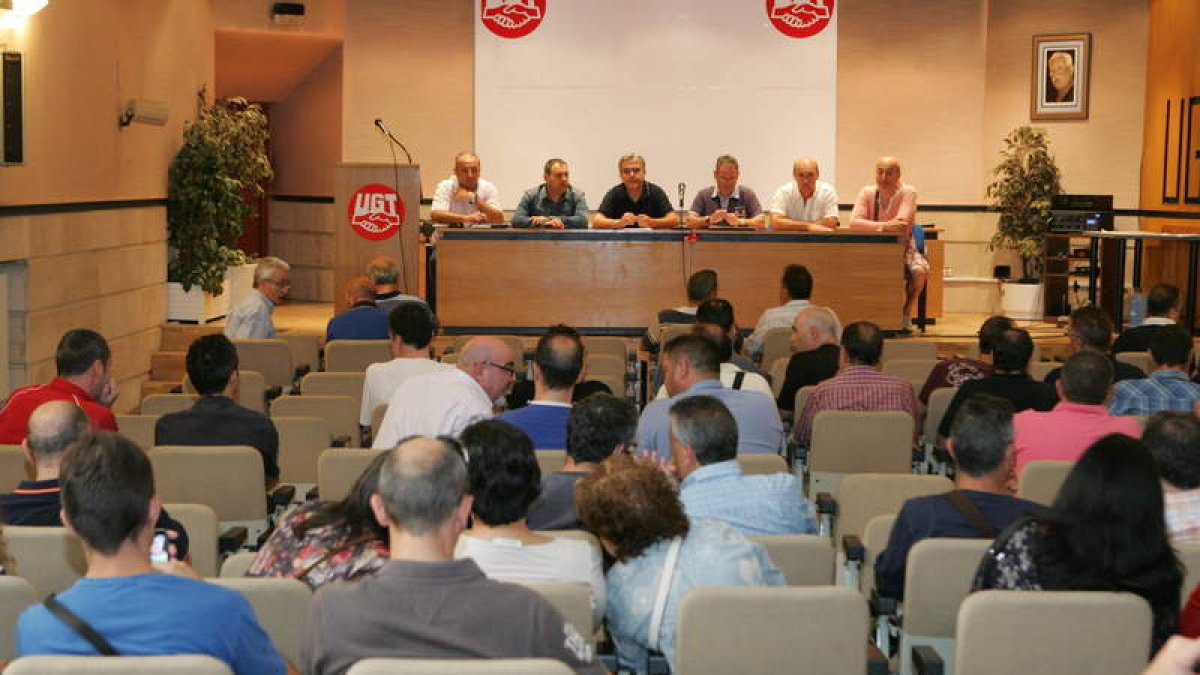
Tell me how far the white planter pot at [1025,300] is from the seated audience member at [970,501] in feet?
34.7

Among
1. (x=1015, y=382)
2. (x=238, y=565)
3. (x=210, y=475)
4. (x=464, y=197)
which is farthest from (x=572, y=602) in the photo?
(x=464, y=197)

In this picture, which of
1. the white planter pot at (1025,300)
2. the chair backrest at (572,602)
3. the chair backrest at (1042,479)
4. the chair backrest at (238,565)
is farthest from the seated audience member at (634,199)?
the chair backrest at (572,602)

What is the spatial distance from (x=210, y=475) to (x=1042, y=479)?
9.28 feet

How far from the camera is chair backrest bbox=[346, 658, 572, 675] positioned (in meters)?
2.65

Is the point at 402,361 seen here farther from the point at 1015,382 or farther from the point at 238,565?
the point at 238,565

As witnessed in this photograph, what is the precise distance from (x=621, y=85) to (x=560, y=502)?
10822 millimetres

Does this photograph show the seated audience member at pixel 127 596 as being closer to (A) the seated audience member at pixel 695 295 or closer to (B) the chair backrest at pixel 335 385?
(B) the chair backrest at pixel 335 385

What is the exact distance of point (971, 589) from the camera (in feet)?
12.4

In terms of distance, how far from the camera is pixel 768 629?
337 centimetres

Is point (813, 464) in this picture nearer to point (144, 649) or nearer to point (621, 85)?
point (144, 649)

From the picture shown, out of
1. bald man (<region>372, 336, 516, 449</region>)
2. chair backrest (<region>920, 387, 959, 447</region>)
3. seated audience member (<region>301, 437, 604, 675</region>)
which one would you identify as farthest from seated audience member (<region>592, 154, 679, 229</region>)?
seated audience member (<region>301, 437, 604, 675</region>)

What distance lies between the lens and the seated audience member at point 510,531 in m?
3.71

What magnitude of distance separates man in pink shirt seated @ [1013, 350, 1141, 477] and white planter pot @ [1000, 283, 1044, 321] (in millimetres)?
9159

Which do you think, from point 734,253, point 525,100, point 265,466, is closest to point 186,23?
point 525,100
